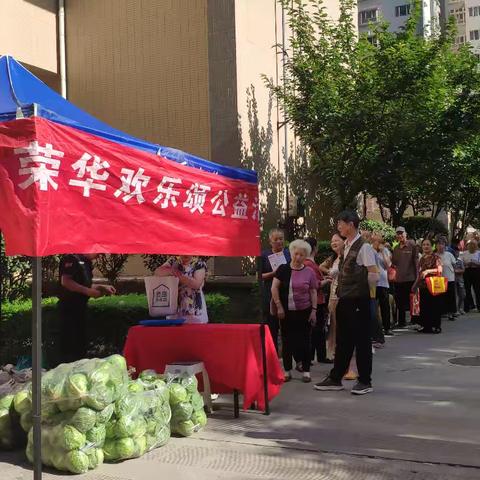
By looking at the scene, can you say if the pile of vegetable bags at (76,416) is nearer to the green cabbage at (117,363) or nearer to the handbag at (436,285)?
the green cabbage at (117,363)

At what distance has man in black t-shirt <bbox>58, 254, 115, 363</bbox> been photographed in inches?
262

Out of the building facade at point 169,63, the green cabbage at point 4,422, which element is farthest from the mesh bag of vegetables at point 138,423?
the building facade at point 169,63

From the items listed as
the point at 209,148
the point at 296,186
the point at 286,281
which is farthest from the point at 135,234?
the point at 296,186

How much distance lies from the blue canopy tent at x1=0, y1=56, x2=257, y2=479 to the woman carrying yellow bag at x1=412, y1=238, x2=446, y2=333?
6134 mm

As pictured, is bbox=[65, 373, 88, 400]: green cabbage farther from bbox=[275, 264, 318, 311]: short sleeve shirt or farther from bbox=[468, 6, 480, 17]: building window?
bbox=[468, 6, 480, 17]: building window

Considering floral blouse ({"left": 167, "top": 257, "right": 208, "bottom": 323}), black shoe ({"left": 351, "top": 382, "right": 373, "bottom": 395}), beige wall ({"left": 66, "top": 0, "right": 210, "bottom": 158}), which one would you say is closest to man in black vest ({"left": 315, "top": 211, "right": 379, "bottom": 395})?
black shoe ({"left": 351, "top": 382, "right": 373, "bottom": 395})

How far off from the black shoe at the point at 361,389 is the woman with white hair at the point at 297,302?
78cm

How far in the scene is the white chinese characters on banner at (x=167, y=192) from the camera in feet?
16.1

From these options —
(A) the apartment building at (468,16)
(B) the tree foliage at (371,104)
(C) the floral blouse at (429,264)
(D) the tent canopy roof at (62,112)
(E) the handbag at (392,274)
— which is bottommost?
(E) the handbag at (392,274)

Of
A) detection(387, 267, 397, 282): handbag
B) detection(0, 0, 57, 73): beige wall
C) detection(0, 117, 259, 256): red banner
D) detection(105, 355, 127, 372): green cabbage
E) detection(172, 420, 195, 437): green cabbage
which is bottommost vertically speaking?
detection(172, 420, 195, 437): green cabbage

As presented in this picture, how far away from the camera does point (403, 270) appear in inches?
484

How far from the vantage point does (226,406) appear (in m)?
6.57

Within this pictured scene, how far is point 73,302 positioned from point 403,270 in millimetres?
7453

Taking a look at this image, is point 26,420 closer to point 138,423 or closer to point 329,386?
point 138,423
